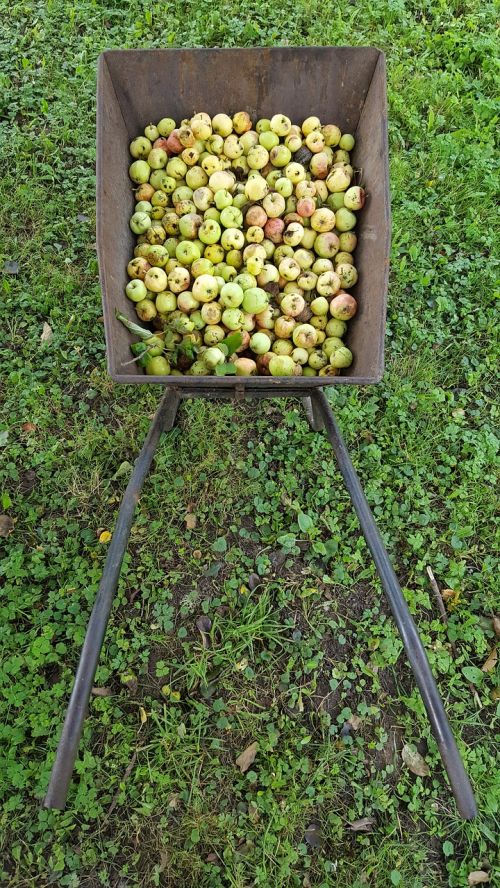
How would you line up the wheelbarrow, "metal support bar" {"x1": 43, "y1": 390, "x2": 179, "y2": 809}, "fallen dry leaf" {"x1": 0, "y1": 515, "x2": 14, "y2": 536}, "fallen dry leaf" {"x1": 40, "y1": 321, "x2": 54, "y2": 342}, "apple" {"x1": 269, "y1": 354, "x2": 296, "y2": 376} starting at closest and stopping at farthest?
"metal support bar" {"x1": 43, "y1": 390, "x2": 179, "y2": 809} → the wheelbarrow → "apple" {"x1": 269, "y1": 354, "x2": 296, "y2": 376} → "fallen dry leaf" {"x1": 0, "y1": 515, "x2": 14, "y2": 536} → "fallen dry leaf" {"x1": 40, "y1": 321, "x2": 54, "y2": 342}

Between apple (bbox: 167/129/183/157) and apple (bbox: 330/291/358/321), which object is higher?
apple (bbox: 167/129/183/157)

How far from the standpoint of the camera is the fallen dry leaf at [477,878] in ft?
7.97

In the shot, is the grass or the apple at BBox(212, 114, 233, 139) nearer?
the grass

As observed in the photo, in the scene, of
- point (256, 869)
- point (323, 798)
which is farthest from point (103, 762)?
point (323, 798)

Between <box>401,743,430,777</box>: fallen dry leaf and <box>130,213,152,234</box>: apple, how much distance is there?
8.32ft

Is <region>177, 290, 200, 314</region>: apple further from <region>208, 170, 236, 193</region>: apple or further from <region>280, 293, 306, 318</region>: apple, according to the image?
<region>208, 170, 236, 193</region>: apple

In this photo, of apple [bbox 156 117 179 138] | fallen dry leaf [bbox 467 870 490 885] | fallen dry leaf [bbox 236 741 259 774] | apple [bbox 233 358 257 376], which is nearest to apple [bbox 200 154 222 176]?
apple [bbox 156 117 179 138]

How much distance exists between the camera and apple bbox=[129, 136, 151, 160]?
272 cm

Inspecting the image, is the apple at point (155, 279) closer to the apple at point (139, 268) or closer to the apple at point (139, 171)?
the apple at point (139, 268)

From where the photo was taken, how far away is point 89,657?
6.30 feet

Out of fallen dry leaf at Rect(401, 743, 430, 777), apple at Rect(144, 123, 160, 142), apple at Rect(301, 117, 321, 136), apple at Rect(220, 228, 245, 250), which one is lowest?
fallen dry leaf at Rect(401, 743, 430, 777)

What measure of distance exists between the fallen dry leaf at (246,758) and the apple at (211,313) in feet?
5.73

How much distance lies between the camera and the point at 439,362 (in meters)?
3.54

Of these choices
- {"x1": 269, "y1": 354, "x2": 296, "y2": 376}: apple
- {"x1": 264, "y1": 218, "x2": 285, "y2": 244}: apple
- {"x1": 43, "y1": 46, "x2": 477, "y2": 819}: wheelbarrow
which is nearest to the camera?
{"x1": 43, "y1": 46, "x2": 477, "y2": 819}: wheelbarrow
